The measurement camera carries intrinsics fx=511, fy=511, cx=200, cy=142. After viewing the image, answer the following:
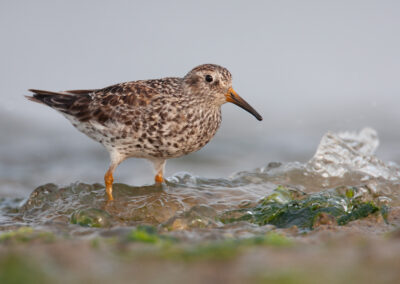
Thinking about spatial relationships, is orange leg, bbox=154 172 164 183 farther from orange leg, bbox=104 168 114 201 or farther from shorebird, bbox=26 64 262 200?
orange leg, bbox=104 168 114 201

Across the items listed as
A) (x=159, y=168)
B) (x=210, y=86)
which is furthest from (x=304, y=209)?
(x=159, y=168)

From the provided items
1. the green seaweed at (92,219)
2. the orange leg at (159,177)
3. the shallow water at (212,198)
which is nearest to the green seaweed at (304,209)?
the shallow water at (212,198)

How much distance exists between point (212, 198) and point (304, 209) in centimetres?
190

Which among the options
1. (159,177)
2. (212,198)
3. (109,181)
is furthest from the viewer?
(159,177)

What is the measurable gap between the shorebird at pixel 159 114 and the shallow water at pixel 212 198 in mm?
635

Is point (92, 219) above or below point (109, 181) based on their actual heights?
below

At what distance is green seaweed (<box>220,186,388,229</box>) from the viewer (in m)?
5.96

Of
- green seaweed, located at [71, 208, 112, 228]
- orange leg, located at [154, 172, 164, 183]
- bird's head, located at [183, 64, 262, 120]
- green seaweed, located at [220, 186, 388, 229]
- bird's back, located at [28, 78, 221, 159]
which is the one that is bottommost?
green seaweed, located at [71, 208, 112, 228]

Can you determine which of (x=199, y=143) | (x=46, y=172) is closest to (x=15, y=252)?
(x=199, y=143)

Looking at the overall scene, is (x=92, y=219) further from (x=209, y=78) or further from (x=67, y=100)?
(x=67, y=100)

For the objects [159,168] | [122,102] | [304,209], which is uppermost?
[122,102]

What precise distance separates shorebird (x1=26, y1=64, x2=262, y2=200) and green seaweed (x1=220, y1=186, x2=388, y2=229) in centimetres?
136

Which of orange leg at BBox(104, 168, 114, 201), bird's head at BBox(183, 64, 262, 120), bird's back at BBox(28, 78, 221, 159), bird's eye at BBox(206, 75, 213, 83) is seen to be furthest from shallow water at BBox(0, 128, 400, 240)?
bird's eye at BBox(206, 75, 213, 83)

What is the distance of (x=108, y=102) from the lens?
303 inches
